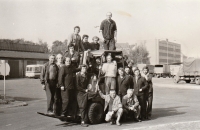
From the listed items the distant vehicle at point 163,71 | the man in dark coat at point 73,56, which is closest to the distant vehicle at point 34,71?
the distant vehicle at point 163,71

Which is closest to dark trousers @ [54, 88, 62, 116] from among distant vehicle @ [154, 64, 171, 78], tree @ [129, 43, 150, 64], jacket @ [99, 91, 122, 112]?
jacket @ [99, 91, 122, 112]

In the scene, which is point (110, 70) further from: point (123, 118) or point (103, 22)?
point (103, 22)

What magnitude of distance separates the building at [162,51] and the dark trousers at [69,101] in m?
110

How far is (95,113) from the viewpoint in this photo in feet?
30.1

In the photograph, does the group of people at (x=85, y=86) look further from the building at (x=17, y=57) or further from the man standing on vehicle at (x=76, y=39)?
the building at (x=17, y=57)

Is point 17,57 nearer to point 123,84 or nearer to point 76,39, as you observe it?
point 76,39

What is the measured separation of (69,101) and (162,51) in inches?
4547

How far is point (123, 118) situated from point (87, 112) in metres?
1.43

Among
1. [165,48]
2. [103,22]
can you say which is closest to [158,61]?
[165,48]

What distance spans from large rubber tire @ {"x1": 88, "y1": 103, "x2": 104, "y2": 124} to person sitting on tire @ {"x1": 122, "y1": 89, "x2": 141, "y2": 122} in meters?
0.81

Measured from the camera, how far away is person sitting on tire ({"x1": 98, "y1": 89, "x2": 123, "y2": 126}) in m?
8.91

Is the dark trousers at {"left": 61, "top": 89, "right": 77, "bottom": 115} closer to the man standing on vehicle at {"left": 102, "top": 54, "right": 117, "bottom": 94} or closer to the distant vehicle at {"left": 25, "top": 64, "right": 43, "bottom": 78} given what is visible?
the man standing on vehicle at {"left": 102, "top": 54, "right": 117, "bottom": 94}

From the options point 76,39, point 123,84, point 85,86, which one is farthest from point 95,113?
point 76,39

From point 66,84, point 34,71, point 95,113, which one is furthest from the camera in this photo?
point 34,71
